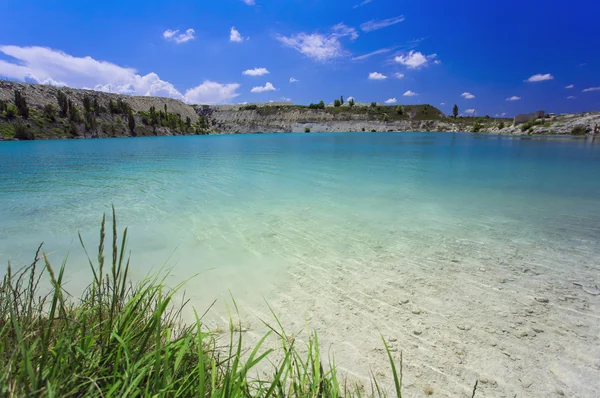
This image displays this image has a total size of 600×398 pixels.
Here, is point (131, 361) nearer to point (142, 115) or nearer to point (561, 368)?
point (561, 368)

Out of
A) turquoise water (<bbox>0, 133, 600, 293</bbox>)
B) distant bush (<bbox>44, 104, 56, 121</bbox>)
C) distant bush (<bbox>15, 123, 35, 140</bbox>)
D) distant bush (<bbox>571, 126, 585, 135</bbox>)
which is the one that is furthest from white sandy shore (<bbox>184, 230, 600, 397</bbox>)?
distant bush (<bbox>44, 104, 56, 121</bbox>)

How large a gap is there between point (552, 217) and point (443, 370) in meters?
7.47

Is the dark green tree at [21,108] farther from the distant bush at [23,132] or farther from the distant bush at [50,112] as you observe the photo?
the distant bush at [23,132]

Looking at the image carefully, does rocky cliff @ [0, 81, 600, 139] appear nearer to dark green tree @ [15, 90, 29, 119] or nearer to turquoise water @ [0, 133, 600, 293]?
dark green tree @ [15, 90, 29, 119]

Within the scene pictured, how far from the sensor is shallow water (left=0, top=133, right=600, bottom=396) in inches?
128

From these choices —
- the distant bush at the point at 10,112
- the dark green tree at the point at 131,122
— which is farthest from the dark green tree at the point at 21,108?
the dark green tree at the point at 131,122

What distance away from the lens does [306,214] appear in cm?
838

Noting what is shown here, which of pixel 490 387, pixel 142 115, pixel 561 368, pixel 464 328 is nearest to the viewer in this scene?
pixel 490 387

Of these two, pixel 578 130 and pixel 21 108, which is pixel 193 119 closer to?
pixel 21 108

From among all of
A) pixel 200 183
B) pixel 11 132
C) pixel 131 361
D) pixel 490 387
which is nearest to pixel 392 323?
pixel 490 387

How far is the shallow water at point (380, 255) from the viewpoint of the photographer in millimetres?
3264

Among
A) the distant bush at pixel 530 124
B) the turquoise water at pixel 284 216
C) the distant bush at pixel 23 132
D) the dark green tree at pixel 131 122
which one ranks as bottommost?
the turquoise water at pixel 284 216

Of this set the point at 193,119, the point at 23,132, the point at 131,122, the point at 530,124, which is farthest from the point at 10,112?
the point at 530,124

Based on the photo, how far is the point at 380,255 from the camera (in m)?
5.59
